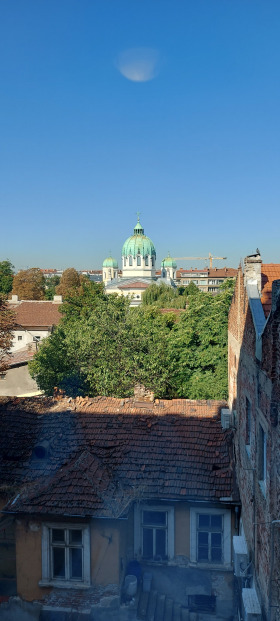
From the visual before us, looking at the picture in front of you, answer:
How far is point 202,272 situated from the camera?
146 m

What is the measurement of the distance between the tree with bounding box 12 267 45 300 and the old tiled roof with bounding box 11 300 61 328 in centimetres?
2552

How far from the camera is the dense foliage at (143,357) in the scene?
62.1 ft

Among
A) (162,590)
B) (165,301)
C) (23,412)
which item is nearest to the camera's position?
(162,590)

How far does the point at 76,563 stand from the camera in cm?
852

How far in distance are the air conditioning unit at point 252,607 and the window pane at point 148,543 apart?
292 centimetres

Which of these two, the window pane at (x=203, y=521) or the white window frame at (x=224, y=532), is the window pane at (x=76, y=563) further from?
the window pane at (x=203, y=521)

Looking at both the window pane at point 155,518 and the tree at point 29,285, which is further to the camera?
the tree at point 29,285

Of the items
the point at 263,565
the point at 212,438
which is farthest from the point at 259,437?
the point at 212,438

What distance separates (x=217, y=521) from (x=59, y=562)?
3.07 m

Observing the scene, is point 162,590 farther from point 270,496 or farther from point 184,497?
point 270,496

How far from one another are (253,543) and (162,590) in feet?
9.09

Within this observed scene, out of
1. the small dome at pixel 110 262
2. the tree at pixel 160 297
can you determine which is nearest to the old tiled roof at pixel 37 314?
the tree at pixel 160 297

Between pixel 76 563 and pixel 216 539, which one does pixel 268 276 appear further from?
pixel 76 563

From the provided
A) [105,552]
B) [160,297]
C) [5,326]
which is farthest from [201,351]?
[160,297]
